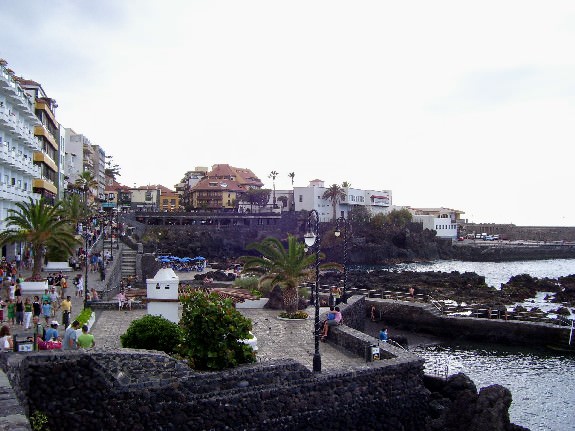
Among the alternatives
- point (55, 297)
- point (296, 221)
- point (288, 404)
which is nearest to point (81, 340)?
point (288, 404)

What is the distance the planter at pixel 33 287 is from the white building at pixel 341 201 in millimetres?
75499

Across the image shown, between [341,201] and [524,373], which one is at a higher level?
[341,201]

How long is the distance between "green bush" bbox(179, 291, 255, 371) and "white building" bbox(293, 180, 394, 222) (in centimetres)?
8664

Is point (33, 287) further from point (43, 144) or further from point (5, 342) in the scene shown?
point (43, 144)

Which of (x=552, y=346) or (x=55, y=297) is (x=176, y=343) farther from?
(x=552, y=346)

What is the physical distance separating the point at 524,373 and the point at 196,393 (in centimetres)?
1778

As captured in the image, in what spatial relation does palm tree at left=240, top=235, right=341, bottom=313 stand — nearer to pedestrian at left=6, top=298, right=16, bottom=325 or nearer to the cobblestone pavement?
the cobblestone pavement

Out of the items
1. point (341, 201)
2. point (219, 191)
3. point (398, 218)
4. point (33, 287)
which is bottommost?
point (33, 287)

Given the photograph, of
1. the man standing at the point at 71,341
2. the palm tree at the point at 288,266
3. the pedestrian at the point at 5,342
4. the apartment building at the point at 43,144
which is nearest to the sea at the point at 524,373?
the palm tree at the point at 288,266

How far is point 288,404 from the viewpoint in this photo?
52.2ft

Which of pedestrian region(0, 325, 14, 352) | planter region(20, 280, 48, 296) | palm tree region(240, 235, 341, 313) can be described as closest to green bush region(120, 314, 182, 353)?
pedestrian region(0, 325, 14, 352)

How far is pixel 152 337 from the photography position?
1619 cm

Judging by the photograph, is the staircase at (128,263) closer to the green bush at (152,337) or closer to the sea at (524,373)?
the sea at (524,373)

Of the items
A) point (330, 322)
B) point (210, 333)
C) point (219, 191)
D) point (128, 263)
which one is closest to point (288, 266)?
point (330, 322)
